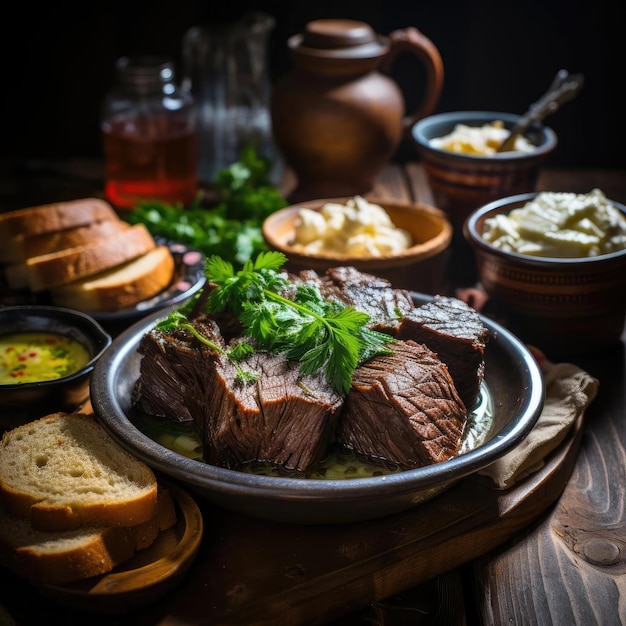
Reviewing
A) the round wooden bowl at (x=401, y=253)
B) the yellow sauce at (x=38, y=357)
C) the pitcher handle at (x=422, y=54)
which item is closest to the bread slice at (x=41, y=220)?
the yellow sauce at (x=38, y=357)

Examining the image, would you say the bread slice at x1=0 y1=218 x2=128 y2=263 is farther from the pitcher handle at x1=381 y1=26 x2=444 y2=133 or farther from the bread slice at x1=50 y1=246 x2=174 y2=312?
the pitcher handle at x1=381 y1=26 x2=444 y2=133

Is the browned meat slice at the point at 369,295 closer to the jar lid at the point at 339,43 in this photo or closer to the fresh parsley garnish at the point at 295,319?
the fresh parsley garnish at the point at 295,319

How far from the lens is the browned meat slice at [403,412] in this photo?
2.66 meters

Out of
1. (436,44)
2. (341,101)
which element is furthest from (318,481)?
(436,44)

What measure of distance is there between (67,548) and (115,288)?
5.61 ft

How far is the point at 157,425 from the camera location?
9.75 ft

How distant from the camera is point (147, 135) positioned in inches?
203

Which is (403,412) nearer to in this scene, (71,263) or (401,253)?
(401,253)

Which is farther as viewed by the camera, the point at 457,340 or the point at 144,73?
the point at 144,73

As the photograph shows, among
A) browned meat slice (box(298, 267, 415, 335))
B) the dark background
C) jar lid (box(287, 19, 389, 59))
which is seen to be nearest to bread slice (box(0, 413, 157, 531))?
browned meat slice (box(298, 267, 415, 335))

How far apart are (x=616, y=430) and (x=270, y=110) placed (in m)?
2.98

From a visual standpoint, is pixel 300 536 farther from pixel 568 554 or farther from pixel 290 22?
pixel 290 22

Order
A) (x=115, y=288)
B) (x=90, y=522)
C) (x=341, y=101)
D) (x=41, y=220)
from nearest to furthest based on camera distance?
(x=90, y=522) → (x=115, y=288) → (x=41, y=220) → (x=341, y=101)

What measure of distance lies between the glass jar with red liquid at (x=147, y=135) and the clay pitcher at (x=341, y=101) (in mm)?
590
